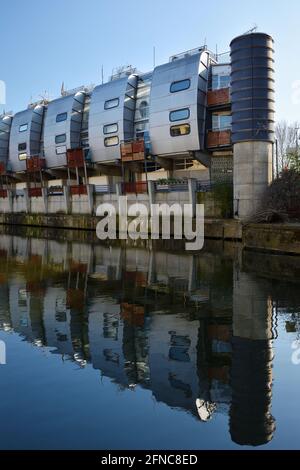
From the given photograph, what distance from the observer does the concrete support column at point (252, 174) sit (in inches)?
1073

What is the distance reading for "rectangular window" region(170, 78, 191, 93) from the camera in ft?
113

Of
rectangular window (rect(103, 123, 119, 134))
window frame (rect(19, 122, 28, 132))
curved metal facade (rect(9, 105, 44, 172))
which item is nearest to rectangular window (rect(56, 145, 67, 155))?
curved metal facade (rect(9, 105, 44, 172))

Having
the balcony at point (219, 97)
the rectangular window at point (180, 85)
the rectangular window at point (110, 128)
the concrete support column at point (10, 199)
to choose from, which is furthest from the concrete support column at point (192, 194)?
the concrete support column at point (10, 199)

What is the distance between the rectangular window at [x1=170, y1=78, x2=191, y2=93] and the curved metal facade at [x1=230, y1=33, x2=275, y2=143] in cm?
684

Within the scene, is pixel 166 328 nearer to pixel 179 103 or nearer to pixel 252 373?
pixel 252 373

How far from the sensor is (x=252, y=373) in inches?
247

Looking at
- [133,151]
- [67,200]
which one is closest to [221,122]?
[133,151]

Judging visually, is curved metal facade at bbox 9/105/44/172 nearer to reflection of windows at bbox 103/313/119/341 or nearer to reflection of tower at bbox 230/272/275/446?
reflection of windows at bbox 103/313/119/341

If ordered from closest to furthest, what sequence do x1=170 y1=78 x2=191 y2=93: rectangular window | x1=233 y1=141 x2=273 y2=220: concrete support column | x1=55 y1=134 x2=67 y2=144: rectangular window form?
x1=233 y1=141 x2=273 y2=220: concrete support column, x1=170 y1=78 x2=191 y2=93: rectangular window, x1=55 y1=134 x2=67 y2=144: rectangular window

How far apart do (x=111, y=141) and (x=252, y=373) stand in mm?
37319

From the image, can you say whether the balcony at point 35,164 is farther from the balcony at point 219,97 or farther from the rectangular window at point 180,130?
the balcony at point 219,97

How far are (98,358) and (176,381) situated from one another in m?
1.56
